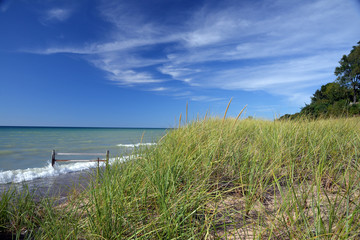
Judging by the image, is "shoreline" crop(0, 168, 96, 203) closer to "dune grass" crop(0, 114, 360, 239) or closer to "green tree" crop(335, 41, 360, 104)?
"dune grass" crop(0, 114, 360, 239)

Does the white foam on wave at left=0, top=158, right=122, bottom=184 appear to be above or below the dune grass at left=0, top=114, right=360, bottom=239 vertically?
below

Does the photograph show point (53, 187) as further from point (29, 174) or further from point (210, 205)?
point (210, 205)

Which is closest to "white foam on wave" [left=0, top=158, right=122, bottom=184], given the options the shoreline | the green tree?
the shoreline

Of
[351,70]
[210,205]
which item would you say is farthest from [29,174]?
[351,70]

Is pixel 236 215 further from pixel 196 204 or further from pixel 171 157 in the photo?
pixel 171 157

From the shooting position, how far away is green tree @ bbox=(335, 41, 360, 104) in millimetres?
30183

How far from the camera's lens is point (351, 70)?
31.2 m

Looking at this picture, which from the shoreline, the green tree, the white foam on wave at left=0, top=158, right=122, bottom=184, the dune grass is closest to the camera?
the dune grass

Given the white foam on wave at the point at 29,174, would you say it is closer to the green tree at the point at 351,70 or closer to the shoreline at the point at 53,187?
the shoreline at the point at 53,187

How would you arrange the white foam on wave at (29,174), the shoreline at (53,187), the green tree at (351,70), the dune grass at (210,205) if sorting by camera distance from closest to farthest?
the dune grass at (210,205) → the shoreline at (53,187) → the white foam on wave at (29,174) → the green tree at (351,70)

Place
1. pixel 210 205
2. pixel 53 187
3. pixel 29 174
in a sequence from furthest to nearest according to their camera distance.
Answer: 1. pixel 29 174
2. pixel 53 187
3. pixel 210 205

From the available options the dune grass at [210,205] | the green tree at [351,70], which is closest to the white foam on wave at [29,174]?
the dune grass at [210,205]

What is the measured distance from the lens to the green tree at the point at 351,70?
→ 30.2 metres

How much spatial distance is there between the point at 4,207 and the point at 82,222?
137 centimetres
